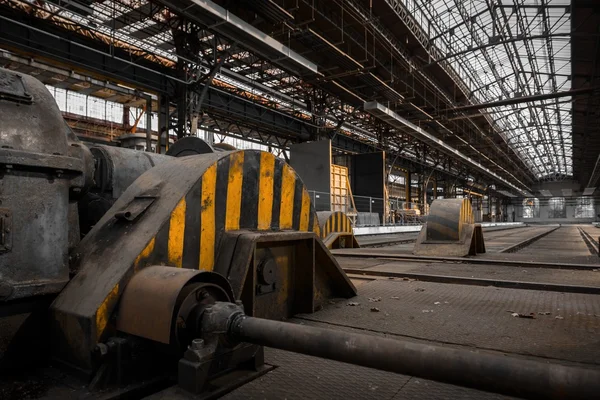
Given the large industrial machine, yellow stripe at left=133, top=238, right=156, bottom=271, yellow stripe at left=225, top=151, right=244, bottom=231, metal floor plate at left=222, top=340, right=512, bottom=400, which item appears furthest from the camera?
yellow stripe at left=225, top=151, right=244, bottom=231

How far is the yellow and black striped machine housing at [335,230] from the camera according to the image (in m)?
7.62

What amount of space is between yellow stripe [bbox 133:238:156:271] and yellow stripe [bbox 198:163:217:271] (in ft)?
1.04

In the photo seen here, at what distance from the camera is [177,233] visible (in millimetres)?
1809

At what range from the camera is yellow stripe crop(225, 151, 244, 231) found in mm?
2127

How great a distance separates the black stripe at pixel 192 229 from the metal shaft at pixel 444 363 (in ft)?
2.13

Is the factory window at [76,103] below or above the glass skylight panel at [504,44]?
below

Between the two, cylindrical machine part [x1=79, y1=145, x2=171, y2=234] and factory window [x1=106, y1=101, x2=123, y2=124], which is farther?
factory window [x1=106, y1=101, x2=123, y2=124]

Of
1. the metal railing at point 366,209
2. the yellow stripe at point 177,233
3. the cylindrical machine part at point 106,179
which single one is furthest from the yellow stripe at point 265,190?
the metal railing at point 366,209

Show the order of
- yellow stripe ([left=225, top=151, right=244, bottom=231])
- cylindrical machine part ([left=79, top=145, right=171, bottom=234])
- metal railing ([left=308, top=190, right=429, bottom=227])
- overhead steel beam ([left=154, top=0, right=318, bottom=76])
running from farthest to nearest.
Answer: metal railing ([left=308, top=190, right=429, bottom=227]) < overhead steel beam ([left=154, top=0, right=318, bottom=76]) < cylindrical machine part ([left=79, top=145, right=171, bottom=234]) < yellow stripe ([left=225, top=151, right=244, bottom=231])

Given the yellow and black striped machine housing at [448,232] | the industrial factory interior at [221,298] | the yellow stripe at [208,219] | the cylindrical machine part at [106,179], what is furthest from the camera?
the yellow and black striped machine housing at [448,232]

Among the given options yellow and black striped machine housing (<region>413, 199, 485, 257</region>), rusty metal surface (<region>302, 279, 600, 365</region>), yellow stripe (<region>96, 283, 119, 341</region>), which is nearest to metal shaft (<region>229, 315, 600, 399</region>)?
yellow stripe (<region>96, 283, 119, 341</region>)

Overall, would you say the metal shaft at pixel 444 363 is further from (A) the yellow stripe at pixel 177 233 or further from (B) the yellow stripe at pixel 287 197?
(B) the yellow stripe at pixel 287 197

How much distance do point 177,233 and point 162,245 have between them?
0.32 ft

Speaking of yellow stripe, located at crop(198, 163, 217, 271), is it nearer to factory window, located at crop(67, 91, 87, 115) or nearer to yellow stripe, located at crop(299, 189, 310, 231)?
yellow stripe, located at crop(299, 189, 310, 231)
